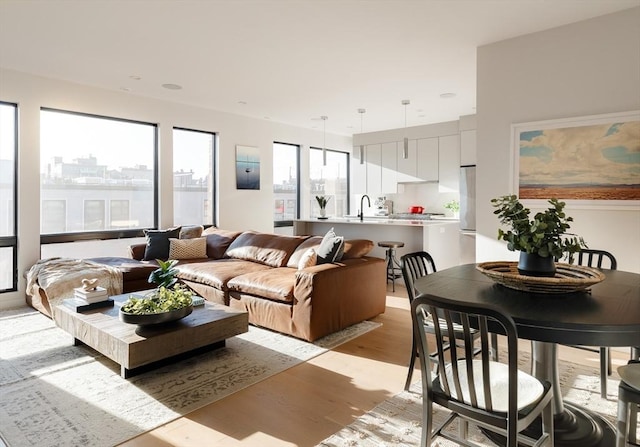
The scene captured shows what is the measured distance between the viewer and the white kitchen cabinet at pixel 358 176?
9.20 metres

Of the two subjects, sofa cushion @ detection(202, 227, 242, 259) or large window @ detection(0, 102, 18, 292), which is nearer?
large window @ detection(0, 102, 18, 292)

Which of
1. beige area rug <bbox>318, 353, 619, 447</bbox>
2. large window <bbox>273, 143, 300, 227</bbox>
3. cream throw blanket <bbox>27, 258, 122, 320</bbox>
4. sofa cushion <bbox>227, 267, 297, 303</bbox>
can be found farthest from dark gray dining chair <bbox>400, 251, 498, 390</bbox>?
large window <bbox>273, 143, 300, 227</bbox>

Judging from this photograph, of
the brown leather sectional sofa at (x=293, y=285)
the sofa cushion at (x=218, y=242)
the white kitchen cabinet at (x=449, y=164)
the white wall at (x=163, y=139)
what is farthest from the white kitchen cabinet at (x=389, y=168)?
the brown leather sectional sofa at (x=293, y=285)

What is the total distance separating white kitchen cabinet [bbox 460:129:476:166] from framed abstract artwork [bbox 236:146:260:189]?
3714 millimetres

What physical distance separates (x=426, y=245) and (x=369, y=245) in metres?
1.65

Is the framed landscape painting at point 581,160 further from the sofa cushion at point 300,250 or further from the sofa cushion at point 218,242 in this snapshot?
the sofa cushion at point 218,242

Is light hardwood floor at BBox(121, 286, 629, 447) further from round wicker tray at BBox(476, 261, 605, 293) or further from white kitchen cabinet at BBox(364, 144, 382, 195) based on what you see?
white kitchen cabinet at BBox(364, 144, 382, 195)

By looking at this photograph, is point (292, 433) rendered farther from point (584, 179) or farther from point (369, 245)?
point (584, 179)

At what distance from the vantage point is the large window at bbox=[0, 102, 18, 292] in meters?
4.87

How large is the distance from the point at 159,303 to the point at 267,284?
113 cm

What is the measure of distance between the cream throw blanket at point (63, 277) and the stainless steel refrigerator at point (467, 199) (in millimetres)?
5344

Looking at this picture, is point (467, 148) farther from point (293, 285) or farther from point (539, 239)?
point (539, 239)

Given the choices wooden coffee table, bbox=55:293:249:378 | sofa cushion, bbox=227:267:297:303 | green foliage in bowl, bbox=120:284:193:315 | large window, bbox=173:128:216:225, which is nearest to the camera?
wooden coffee table, bbox=55:293:249:378

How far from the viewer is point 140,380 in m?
2.90
